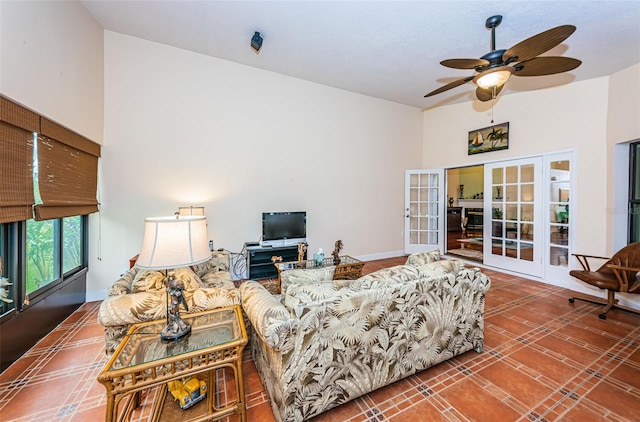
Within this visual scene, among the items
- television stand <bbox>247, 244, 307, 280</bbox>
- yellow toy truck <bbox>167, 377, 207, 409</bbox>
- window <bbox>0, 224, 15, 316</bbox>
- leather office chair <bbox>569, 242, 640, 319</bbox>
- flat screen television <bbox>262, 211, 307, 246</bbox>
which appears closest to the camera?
yellow toy truck <bbox>167, 377, 207, 409</bbox>

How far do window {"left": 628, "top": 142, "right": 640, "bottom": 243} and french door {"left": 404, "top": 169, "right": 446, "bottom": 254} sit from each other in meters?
2.64

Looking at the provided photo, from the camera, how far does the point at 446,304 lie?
1914 millimetres

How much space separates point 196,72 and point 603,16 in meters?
4.86

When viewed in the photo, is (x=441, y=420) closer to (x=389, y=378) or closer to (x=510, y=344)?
(x=389, y=378)

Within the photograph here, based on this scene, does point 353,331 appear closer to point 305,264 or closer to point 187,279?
point 187,279

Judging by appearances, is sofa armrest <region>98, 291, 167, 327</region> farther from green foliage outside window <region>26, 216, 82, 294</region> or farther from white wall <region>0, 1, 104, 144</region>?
white wall <region>0, 1, 104, 144</region>

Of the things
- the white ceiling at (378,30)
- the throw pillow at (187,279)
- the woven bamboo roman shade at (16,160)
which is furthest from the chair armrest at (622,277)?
the woven bamboo roman shade at (16,160)

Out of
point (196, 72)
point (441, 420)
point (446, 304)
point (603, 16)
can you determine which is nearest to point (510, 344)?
point (446, 304)

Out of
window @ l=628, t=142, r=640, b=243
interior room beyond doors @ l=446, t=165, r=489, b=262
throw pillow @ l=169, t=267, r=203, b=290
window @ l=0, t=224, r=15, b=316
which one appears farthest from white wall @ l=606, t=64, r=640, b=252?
window @ l=0, t=224, r=15, b=316

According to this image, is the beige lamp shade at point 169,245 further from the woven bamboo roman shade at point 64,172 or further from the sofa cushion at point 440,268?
the woven bamboo roman shade at point 64,172

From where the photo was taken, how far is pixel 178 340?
1.44 m

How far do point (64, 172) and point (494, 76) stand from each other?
14.4 ft

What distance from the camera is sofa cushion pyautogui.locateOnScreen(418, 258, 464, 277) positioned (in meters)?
1.87

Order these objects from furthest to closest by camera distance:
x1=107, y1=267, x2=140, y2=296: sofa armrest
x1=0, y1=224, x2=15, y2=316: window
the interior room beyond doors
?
the interior room beyond doors → x1=0, y1=224, x2=15, y2=316: window → x1=107, y1=267, x2=140, y2=296: sofa armrest
